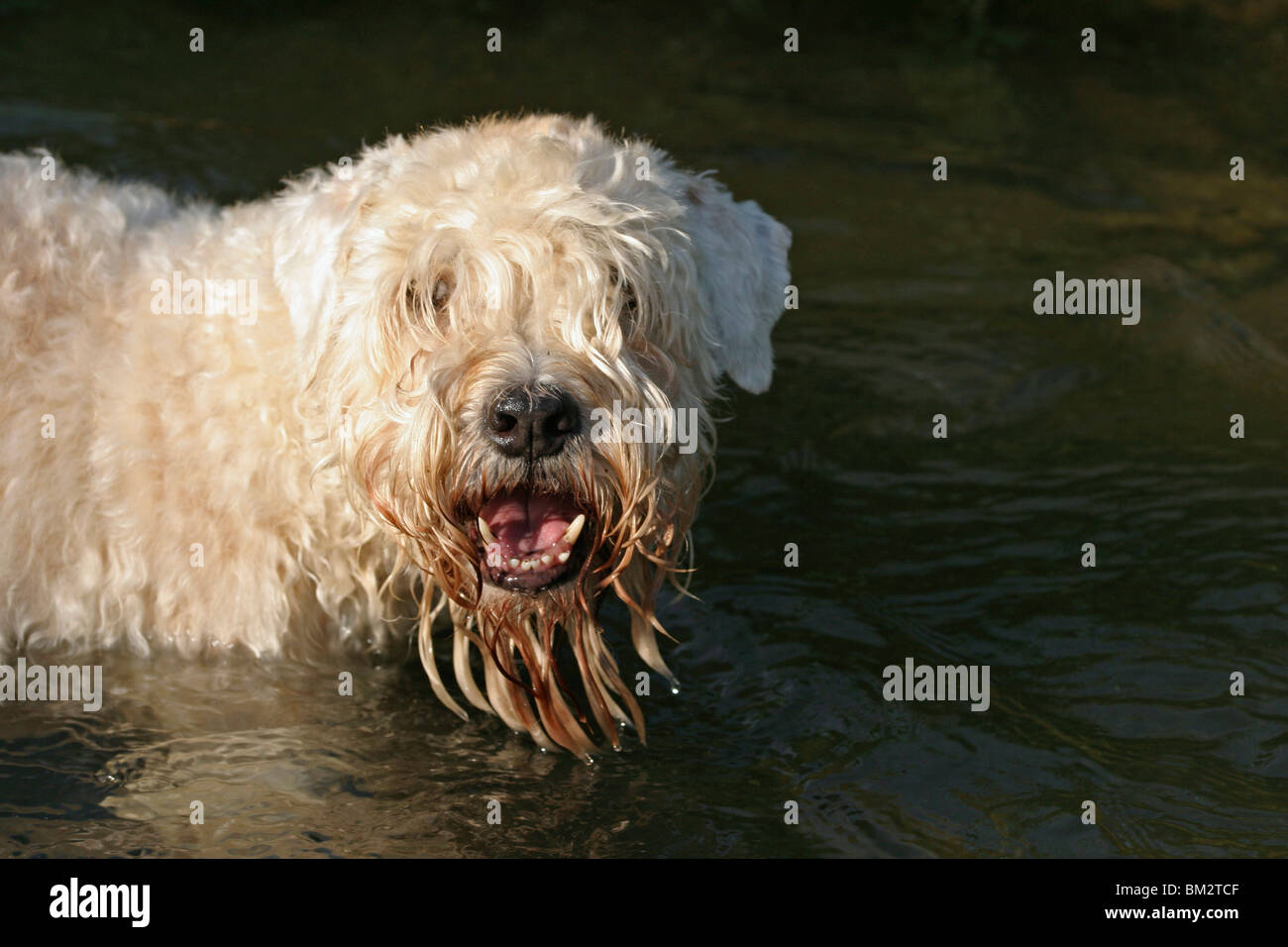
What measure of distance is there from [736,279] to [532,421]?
1030 millimetres

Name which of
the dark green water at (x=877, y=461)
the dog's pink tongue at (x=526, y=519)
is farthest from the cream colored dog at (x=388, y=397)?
the dark green water at (x=877, y=461)

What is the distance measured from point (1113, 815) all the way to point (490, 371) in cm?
219

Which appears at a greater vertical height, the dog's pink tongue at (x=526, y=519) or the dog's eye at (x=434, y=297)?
the dog's eye at (x=434, y=297)

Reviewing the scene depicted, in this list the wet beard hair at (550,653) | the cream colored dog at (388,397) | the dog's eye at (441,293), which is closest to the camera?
the cream colored dog at (388,397)

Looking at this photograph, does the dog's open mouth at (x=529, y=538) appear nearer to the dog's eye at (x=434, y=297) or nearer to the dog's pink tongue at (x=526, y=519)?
the dog's pink tongue at (x=526, y=519)

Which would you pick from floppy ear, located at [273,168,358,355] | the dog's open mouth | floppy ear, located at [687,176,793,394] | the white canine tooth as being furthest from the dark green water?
floppy ear, located at [273,168,358,355]

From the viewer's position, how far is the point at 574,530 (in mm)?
3896

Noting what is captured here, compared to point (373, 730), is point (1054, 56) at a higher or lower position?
higher

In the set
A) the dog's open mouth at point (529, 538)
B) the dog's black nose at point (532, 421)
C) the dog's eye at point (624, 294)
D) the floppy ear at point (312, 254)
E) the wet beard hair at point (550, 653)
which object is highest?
the floppy ear at point (312, 254)

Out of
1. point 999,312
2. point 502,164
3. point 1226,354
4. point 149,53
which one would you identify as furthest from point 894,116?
point 502,164

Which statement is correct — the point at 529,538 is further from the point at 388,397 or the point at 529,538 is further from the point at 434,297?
the point at 434,297

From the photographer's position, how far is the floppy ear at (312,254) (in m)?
4.17
